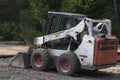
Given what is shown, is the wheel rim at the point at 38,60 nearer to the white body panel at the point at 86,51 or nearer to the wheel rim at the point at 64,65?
the wheel rim at the point at 64,65

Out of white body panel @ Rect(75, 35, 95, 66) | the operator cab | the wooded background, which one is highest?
the operator cab

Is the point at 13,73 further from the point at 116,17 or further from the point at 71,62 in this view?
the point at 116,17

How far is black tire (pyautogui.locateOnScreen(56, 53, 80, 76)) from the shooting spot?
1403 centimetres

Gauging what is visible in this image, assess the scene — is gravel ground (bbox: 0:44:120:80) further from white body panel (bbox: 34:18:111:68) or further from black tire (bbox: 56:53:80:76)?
white body panel (bbox: 34:18:111:68)

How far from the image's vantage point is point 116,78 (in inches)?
561

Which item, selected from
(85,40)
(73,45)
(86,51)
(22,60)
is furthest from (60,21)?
(22,60)

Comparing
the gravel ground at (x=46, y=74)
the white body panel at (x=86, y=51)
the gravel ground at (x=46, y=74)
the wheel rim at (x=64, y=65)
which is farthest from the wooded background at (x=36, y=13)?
the white body panel at (x=86, y=51)

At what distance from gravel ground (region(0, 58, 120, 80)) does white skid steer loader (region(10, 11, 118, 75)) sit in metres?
0.38

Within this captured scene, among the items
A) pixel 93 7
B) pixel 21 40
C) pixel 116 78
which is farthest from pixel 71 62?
pixel 21 40

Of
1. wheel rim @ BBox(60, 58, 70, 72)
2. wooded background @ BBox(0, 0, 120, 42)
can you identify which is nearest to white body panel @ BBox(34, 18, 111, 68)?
wheel rim @ BBox(60, 58, 70, 72)

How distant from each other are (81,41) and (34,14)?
Answer: 1164cm

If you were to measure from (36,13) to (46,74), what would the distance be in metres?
11.1

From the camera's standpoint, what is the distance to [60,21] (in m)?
15.1

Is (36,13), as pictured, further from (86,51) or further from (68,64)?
(86,51)
